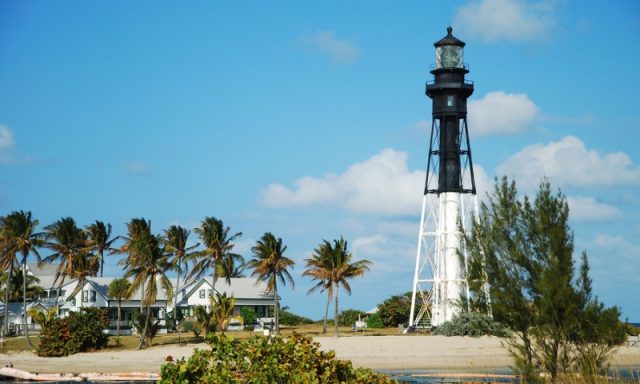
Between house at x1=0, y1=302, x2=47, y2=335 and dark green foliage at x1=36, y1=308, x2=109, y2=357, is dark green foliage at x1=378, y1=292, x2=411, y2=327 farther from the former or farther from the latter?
house at x1=0, y1=302, x2=47, y2=335

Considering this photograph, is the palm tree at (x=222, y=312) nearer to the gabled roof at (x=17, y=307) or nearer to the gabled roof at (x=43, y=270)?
the gabled roof at (x=17, y=307)

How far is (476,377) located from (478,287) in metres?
12.1

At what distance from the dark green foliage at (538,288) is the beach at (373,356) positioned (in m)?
22.7

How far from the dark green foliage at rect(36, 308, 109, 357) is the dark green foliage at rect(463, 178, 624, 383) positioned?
42.9m

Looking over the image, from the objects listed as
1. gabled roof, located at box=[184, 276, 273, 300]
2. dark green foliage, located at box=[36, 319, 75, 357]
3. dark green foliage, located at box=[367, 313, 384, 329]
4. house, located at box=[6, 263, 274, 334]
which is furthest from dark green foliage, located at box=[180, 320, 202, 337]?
dark green foliage, located at box=[367, 313, 384, 329]

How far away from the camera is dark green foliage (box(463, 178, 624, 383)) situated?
2350cm

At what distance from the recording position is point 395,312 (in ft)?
270

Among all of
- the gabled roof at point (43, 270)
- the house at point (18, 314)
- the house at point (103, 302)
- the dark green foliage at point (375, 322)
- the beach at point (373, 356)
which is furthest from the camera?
the gabled roof at point (43, 270)

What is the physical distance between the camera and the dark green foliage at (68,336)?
204ft

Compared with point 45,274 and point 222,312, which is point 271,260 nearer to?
point 222,312

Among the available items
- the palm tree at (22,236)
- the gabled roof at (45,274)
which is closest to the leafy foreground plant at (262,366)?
the palm tree at (22,236)

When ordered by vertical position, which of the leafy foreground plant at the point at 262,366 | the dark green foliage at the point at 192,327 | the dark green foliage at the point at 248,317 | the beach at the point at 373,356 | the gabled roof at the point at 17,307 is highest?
the gabled roof at the point at 17,307

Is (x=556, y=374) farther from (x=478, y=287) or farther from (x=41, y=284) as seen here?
(x=41, y=284)

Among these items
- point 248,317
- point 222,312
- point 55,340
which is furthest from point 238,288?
point 55,340
